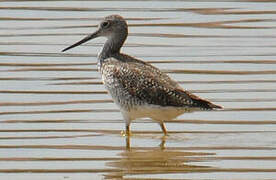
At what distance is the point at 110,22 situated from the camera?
42.7ft

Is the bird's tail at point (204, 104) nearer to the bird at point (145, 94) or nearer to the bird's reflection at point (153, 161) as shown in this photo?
the bird at point (145, 94)

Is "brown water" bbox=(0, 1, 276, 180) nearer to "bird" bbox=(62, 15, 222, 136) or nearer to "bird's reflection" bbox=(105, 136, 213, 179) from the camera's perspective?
"bird's reflection" bbox=(105, 136, 213, 179)

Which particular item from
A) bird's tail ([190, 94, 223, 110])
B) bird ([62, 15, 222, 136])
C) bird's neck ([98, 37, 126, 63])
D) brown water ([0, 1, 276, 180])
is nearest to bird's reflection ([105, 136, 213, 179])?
brown water ([0, 1, 276, 180])

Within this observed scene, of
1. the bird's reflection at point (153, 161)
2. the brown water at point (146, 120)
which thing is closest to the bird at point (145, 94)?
the brown water at point (146, 120)

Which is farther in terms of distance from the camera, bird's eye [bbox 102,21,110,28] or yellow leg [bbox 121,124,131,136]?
bird's eye [bbox 102,21,110,28]

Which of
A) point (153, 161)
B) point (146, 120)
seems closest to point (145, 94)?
point (146, 120)

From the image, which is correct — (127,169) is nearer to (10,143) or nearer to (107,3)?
(10,143)

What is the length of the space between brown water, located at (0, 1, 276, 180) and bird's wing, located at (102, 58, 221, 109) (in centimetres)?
31

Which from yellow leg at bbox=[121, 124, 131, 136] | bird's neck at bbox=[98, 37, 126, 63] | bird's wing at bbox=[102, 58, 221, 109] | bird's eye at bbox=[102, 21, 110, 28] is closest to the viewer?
bird's wing at bbox=[102, 58, 221, 109]

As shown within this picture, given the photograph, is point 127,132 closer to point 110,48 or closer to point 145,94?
point 145,94

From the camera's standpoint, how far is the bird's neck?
12742 mm

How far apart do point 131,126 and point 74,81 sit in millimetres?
1324

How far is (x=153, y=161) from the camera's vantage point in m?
10.7

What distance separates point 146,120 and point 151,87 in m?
0.85
